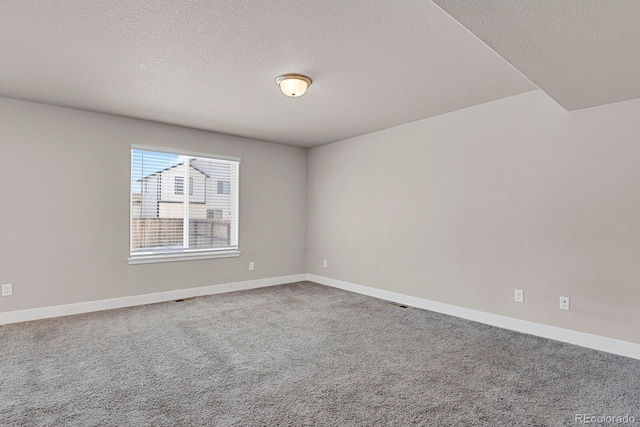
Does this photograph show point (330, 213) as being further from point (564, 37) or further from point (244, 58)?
point (564, 37)

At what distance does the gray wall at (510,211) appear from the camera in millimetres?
2902

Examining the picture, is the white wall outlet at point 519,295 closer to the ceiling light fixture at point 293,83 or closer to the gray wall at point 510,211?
the gray wall at point 510,211

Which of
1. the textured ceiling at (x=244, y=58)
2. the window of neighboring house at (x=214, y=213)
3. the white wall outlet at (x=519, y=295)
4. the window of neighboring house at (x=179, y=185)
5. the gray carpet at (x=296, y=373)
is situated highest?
the textured ceiling at (x=244, y=58)

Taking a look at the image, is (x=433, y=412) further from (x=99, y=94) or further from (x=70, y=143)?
(x=70, y=143)

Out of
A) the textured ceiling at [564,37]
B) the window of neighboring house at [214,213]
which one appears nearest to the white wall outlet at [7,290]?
the window of neighboring house at [214,213]

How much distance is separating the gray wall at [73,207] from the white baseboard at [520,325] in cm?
251

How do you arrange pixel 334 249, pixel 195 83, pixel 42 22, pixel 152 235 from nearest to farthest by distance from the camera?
1. pixel 42 22
2. pixel 195 83
3. pixel 152 235
4. pixel 334 249

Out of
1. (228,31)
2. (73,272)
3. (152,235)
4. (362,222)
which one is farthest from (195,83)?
(362,222)

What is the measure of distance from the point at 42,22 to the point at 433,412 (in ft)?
11.0

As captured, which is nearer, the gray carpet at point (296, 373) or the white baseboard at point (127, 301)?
the gray carpet at point (296, 373)

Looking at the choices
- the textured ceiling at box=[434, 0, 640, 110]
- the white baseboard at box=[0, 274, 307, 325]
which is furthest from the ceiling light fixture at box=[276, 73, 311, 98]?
the white baseboard at box=[0, 274, 307, 325]

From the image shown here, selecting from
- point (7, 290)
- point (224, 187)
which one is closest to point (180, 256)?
point (224, 187)

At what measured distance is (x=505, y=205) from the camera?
3.56 metres

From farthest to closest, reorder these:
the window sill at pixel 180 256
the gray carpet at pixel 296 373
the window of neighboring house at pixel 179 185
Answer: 1. the window of neighboring house at pixel 179 185
2. the window sill at pixel 180 256
3. the gray carpet at pixel 296 373
